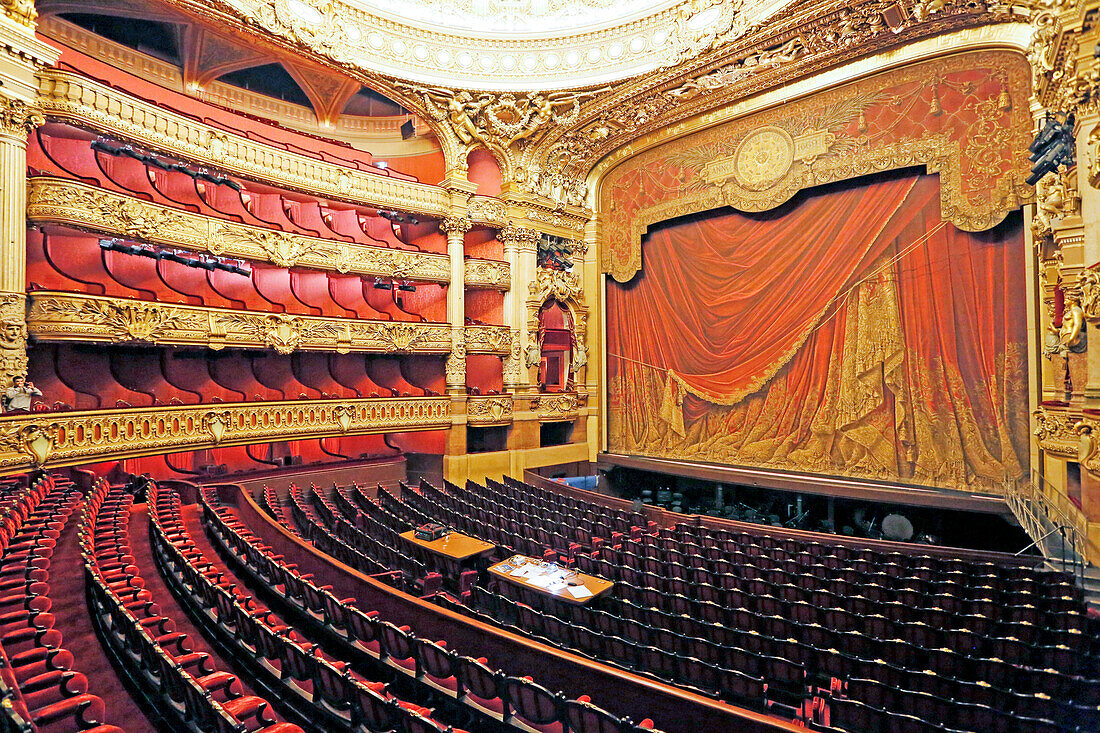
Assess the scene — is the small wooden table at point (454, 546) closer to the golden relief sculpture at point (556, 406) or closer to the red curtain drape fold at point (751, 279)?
the golden relief sculpture at point (556, 406)

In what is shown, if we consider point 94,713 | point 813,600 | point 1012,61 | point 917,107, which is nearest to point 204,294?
point 94,713

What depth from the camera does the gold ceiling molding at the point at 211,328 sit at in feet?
20.1

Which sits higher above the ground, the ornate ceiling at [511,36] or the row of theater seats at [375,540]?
the ornate ceiling at [511,36]

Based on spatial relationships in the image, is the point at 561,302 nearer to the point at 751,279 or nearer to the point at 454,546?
the point at 751,279

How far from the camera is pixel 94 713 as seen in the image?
195 cm

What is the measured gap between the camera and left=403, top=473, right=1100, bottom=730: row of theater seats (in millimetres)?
2814

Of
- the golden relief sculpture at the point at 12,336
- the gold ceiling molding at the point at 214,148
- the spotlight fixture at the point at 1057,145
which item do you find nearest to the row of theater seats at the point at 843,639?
the spotlight fixture at the point at 1057,145

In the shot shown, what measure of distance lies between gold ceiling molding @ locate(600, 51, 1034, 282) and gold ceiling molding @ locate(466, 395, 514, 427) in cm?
322

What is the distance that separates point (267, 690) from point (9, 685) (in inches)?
41.5

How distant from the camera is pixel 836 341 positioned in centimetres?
835

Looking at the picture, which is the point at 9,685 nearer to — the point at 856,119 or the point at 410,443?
the point at 410,443

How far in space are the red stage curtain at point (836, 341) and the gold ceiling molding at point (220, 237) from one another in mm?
3353

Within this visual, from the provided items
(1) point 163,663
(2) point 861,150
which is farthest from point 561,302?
(1) point 163,663

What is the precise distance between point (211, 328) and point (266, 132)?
386cm
